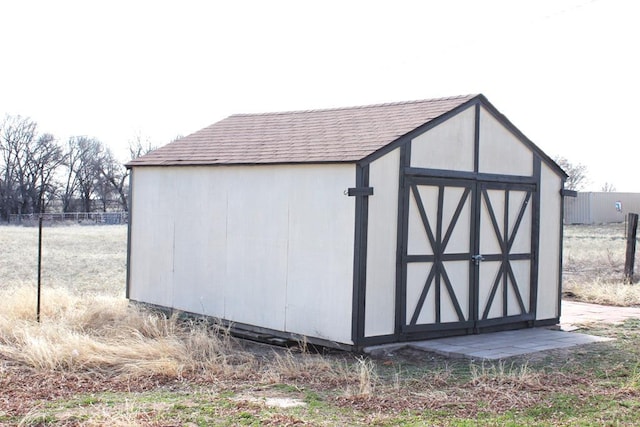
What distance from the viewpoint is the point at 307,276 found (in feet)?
32.6

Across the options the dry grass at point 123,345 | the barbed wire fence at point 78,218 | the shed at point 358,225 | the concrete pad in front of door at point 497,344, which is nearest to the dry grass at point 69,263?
the dry grass at point 123,345

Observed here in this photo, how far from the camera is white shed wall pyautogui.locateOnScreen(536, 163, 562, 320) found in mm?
11828

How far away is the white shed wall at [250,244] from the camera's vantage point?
9.67 m

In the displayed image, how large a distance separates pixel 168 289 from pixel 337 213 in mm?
3732

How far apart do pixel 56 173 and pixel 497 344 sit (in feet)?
175

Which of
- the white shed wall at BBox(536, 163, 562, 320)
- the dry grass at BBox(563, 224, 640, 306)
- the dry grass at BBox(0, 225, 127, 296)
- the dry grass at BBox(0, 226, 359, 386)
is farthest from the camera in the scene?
the dry grass at BBox(0, 225, 127, 296)

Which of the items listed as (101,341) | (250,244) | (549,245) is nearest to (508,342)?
(549,245)

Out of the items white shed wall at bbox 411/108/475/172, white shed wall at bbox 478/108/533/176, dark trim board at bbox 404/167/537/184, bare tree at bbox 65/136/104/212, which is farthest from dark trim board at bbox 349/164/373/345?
bare tree at bbox 65/136/104/212

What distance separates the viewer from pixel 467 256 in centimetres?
1068

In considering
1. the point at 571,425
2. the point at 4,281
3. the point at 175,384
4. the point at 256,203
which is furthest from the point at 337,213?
the point at 4,281

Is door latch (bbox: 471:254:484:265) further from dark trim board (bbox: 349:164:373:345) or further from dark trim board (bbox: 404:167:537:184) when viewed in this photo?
dark trim board (bbox: 349:164:373:345)

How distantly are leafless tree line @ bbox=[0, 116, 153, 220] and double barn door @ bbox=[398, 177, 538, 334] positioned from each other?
4498 centimetres

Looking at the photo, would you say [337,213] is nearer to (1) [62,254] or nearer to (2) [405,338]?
(2) [405,338]

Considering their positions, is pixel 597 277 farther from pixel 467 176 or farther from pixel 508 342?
pixel 467 176
